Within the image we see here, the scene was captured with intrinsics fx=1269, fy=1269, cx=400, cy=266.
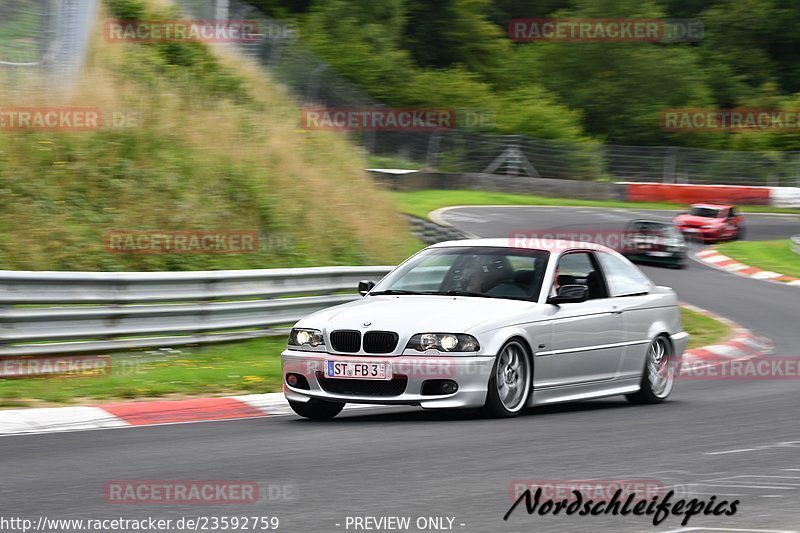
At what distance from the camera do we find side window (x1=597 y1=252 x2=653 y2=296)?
426 inches

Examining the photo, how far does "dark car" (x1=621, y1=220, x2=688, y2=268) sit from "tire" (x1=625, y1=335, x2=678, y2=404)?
16083 mm

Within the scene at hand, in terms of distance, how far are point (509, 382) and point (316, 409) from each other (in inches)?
57.9

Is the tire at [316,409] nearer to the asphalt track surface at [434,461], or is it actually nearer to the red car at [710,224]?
the asphalt track surface at [434,461]

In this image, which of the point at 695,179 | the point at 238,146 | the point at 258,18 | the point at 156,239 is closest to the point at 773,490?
the point at 156,239

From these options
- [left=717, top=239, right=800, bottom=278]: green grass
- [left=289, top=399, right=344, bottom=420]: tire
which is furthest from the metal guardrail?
[left=717, top=239, right=800, bottom=278]: green grass

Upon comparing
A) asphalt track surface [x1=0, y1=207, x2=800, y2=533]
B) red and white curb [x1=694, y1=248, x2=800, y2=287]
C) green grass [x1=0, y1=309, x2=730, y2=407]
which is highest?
asphalt track surface [x1=0, y1=207, x2=800, y2=533]

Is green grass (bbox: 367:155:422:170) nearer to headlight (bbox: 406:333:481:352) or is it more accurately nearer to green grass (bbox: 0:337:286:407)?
green grass (bbox: 0:337:286:407)

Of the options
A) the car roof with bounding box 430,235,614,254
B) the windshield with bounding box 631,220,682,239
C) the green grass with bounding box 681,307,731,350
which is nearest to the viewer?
the car roof with bounding box 430,235,614,254

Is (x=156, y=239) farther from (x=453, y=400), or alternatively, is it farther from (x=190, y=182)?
(x=453, y=400)

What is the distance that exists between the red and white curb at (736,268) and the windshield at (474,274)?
17026 millimetres

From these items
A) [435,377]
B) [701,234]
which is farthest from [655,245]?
[435,377]

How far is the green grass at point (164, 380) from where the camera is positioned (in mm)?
10320

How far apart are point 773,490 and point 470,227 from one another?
2292cm

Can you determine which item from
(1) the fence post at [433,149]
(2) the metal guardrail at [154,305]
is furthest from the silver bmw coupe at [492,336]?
(1) the fence post at [433,149]
